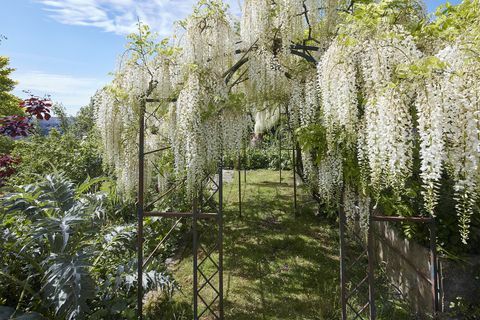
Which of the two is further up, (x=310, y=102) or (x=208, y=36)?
(x=208, y=36)

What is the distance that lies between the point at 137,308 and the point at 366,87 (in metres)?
3.54

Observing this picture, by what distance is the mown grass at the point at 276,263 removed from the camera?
463cm

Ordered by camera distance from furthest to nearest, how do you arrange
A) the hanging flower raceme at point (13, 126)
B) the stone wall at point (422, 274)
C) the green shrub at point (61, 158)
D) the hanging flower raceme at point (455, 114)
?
the green shrub at point (61, 158)
the hanging flower raceme at point (13, 126)
the stone wall at point (422, 274)
the hanging flower raceme at point (455, 114)

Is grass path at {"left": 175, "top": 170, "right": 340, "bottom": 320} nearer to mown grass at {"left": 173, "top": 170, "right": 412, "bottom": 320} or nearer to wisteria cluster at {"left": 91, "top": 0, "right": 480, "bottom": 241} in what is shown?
mown grass at {"left": 173, "top": 170, "right": 412, "bottom": 320}

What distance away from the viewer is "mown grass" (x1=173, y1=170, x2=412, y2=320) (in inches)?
182

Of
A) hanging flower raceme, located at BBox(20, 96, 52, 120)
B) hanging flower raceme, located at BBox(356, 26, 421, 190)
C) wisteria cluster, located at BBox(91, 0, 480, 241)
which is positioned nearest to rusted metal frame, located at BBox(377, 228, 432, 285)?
wisteria cluster, located at BBox(91, 0, 480, 241)

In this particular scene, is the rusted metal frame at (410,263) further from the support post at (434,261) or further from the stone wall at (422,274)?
the support post at (434,261)

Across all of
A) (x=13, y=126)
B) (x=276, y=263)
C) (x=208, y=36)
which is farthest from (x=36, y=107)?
(x=276, y=263)

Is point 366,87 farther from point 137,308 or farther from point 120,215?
point 120,215

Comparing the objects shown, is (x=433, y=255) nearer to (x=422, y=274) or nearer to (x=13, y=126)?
(x=422, y=274)

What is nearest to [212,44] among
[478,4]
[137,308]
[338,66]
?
[338,66]

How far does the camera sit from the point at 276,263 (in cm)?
593

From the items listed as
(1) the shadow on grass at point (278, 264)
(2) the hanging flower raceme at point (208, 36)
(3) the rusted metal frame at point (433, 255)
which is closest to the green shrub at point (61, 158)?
(1) the shadow on grass at point (278, 264)

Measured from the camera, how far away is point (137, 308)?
4145 mm
